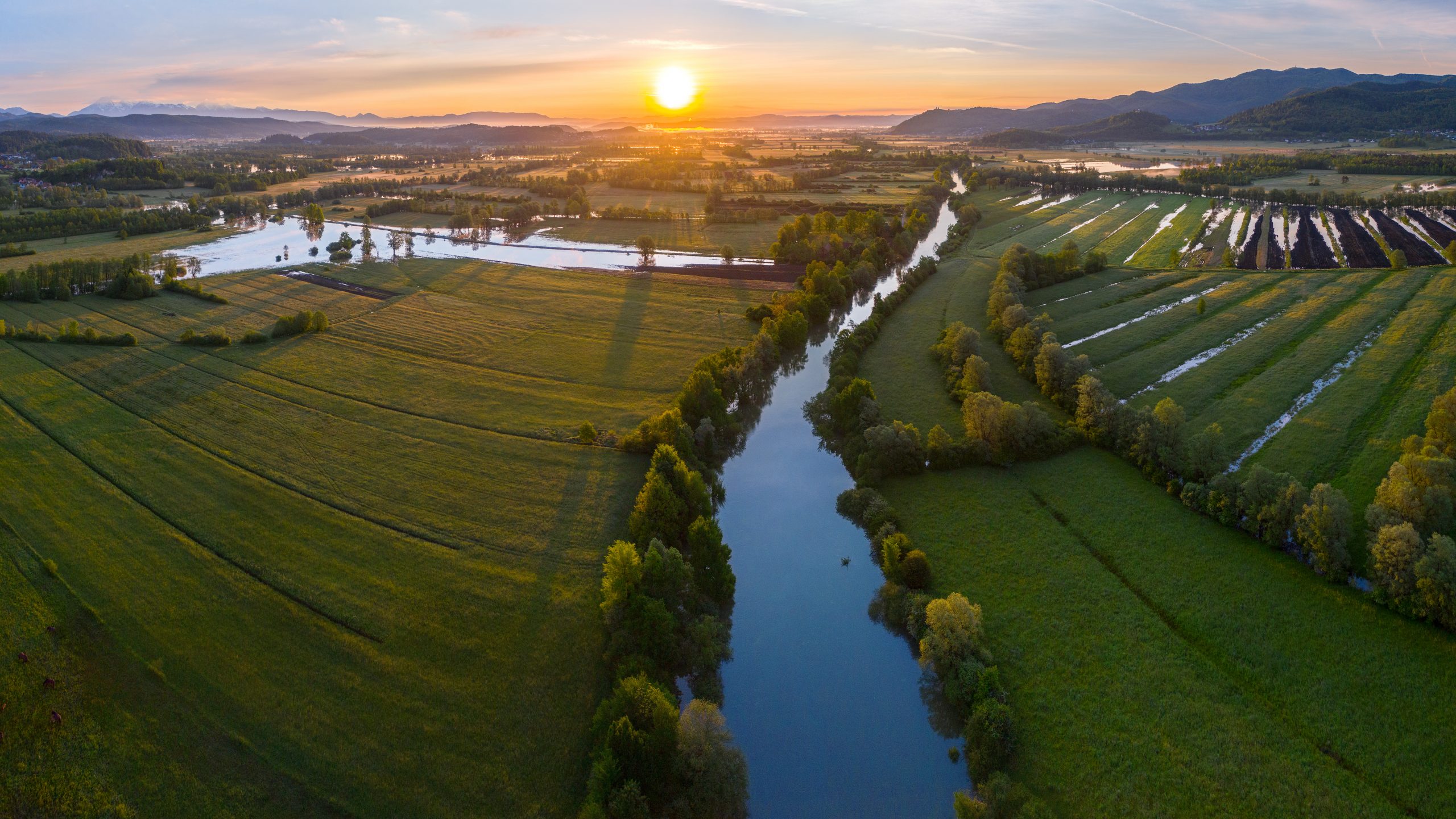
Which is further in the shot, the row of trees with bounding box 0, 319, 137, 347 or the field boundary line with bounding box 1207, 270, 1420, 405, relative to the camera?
the row of trees with bounding box 0, 319, 137, 347

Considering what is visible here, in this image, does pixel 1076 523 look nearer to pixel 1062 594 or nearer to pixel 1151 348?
pixel 1062 594

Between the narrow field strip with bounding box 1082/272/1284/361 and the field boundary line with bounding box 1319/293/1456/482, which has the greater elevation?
the narrow field strip with bounding box 1082/272/1284/361

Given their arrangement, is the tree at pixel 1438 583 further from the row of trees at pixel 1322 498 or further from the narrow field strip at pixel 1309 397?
the narrow field strip at pixel 1309 397

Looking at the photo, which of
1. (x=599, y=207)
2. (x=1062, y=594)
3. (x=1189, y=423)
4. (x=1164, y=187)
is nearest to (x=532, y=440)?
(x=1062, y=594)

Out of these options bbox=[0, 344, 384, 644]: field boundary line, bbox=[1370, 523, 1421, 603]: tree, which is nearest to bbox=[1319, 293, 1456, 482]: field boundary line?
bbox=[1370, 523, 1421, 603]: tree

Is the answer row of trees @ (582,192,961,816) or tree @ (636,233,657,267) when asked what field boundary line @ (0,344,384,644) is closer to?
row of trees @ (582,192,961,816)

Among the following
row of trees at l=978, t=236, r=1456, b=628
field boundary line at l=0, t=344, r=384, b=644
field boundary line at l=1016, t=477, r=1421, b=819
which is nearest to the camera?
field boundary line at l=1016, t=477, r=1421, b=819
